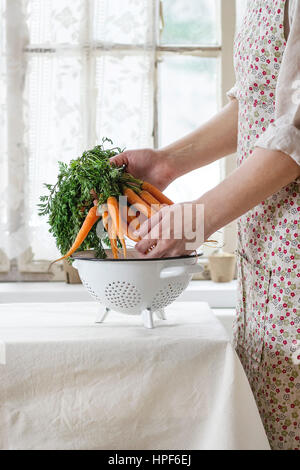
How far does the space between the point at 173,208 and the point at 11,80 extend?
196 centimetres

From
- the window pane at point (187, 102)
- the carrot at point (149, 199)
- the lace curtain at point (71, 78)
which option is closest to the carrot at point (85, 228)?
the carrot at point (149, 199)

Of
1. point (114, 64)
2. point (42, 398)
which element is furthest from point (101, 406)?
point (114, 64)

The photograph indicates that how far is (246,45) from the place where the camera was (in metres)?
1.05

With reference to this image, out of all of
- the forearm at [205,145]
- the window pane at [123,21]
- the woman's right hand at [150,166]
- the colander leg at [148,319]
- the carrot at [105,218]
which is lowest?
the colander leg at [148,319]

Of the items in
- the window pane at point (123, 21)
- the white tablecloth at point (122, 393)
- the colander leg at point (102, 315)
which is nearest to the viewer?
the white tablecloth at point (122, 393)

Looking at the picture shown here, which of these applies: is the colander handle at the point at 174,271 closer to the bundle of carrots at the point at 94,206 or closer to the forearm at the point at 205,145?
the bundle of carrots at the point at 94,206

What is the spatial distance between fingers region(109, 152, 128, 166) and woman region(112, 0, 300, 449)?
271mm

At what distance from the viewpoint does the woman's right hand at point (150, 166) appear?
1249mm

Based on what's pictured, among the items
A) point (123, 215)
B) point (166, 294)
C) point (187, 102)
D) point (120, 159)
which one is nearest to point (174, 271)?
point (166, 294)

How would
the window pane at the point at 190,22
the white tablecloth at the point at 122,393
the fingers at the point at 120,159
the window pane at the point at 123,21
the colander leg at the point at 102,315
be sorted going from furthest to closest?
the window pane at the point at 190,22, the window pane at the point at 123,21, the fingers at the point at 120,159, the colander leg at the point at 102,315, the white tablecloth at the point at 122,393

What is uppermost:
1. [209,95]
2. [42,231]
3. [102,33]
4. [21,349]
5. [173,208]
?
[102,33]

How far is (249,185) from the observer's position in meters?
0.90
